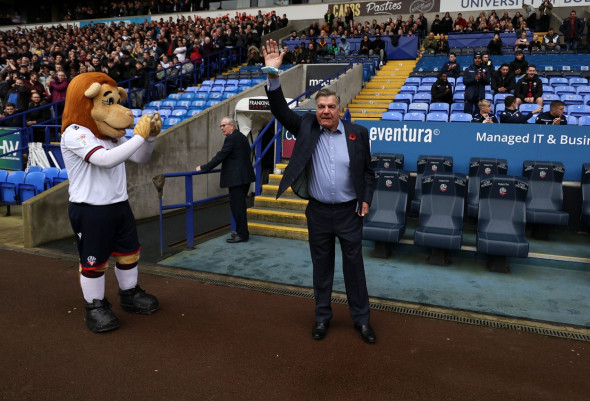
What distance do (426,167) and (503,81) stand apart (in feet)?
17.6

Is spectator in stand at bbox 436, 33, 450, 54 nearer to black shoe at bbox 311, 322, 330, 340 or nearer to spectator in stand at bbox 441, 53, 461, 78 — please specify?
spectator in stand at bbox 441, 53, 461, 78

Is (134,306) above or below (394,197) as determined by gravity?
below

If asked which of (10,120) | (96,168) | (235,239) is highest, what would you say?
(96,168)

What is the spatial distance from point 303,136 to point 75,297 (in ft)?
9.26

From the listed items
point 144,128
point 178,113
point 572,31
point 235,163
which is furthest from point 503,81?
point 144,128

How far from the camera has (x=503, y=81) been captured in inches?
424

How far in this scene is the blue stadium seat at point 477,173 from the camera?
22.1ft

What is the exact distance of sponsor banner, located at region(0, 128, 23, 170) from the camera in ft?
34.4

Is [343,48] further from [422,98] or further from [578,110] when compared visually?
[578,110]

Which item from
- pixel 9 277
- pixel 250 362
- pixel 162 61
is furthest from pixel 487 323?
pixel 162 61

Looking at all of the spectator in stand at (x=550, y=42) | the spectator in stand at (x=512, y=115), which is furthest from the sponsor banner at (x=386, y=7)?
the spectator in stand at (x=512, y=115)

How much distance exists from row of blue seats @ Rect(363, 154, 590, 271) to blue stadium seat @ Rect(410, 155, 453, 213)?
14 millimetres

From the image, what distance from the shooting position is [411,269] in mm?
5398

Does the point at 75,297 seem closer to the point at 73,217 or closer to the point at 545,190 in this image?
the point at 73,217
